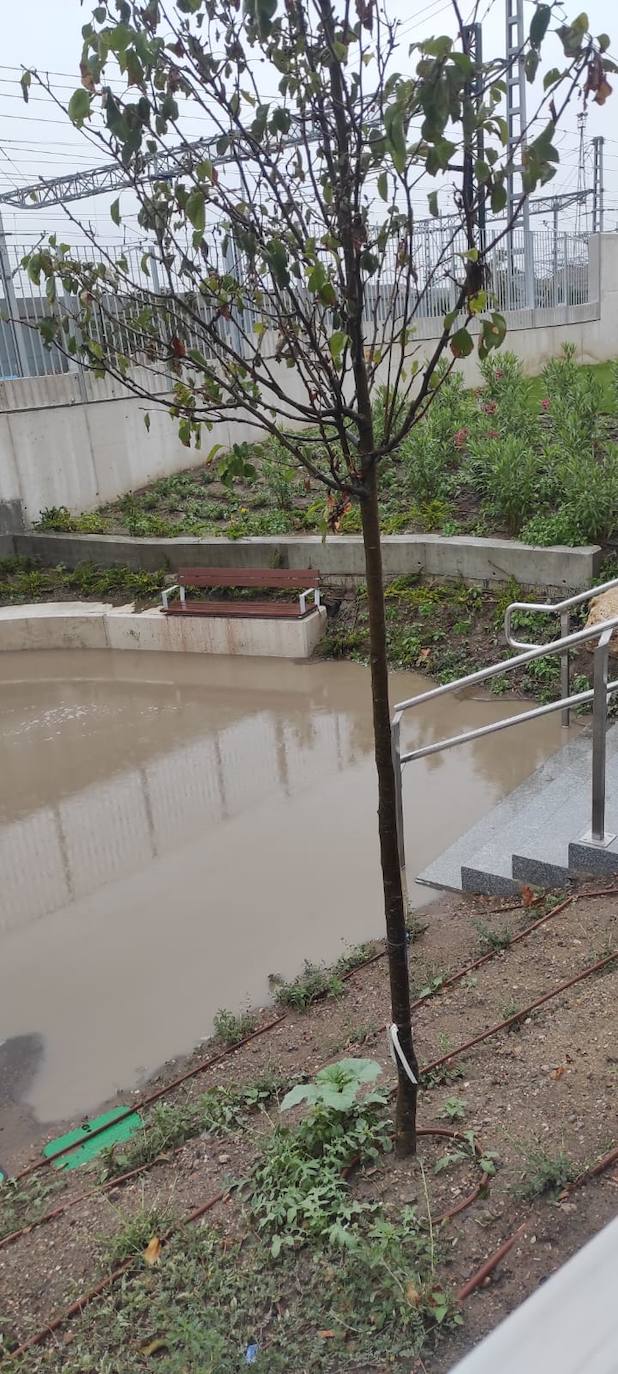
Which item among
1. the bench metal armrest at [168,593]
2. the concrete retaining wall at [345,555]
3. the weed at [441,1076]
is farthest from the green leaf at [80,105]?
the bench metal armrest at [168,593]

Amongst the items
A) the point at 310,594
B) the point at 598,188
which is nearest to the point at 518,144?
the point at 310,594

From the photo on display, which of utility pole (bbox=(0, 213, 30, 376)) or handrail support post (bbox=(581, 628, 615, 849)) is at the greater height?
utility pole (bbox=(0, 213, 30, 376))

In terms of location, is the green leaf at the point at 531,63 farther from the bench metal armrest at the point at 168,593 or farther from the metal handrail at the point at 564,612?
the bench metal armrest at the point at 168,593

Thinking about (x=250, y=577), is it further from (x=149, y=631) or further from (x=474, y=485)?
(x=474, y=485)

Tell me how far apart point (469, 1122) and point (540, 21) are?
9.63 ft

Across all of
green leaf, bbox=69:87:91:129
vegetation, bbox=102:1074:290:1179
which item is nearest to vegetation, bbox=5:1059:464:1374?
vegetation, bbox=102:1074:290:1179

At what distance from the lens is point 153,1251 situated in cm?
272

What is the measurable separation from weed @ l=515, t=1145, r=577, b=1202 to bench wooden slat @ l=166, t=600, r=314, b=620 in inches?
291

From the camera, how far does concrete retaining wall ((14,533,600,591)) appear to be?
339 inches

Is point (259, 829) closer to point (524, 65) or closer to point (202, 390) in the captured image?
point (202, 390)

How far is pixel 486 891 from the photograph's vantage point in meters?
4.92

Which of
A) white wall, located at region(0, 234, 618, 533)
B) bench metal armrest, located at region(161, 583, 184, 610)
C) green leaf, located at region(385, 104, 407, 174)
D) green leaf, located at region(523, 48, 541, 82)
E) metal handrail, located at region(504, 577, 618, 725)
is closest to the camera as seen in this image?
green leaf, located at region(385, 104, 407, 174)

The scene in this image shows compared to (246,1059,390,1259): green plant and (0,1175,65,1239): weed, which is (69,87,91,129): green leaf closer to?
(246,1059,390,1259): green plant

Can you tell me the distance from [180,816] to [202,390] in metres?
4.51
